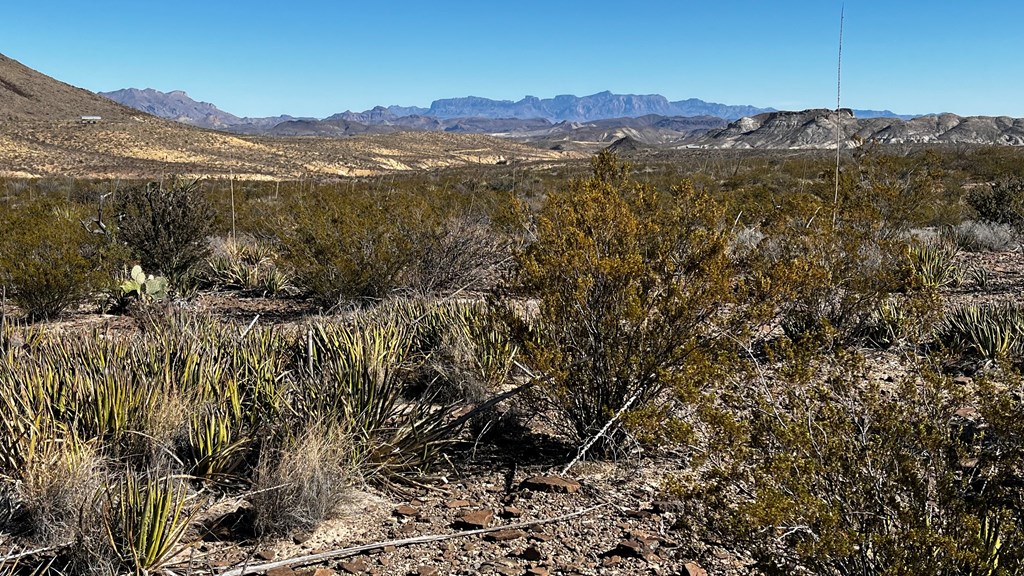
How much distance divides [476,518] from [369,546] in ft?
2.04

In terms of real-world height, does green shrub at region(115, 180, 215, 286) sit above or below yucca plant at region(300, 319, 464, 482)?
above

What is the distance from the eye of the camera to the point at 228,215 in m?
18.5

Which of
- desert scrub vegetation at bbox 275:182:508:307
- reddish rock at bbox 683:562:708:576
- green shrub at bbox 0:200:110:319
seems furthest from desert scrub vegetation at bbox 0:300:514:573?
green shrub at bbox 0:200:110:319

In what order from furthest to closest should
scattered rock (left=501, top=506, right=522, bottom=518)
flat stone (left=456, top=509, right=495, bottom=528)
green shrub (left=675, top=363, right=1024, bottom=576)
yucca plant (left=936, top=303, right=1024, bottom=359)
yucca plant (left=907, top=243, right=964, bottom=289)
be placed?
yucca plant (left=907, top=243, right=964, bottom=289) < yucca plant (left=936, top=303, right=1024, bottom=359) < scattered rock (left=501, top=506, right=522, bottom=518) < flat stone (left=456, top=509, right=495, bottom=528) < green shrub (left=675, top=363, right=1024, bottom=576)

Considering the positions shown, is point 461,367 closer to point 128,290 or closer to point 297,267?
point 297,267

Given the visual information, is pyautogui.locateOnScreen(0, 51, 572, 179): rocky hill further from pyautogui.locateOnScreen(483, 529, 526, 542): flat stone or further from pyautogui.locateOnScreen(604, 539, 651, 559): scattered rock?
pyautogui.locateOnScreen(604, 539, 651, 559): scattered rock

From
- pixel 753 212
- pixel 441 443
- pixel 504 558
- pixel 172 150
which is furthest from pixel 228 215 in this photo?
pixel 172 150

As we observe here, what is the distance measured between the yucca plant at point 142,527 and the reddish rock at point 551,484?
1.78m

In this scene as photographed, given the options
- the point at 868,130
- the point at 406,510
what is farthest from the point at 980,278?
the point at 868,130

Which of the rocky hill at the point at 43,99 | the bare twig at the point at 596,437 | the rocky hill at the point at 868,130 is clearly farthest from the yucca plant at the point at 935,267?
the rocky hill at the point at 868,130

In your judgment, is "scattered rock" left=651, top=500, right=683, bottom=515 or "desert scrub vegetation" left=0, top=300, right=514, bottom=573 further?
"scattered rock" left=651, top=500, right=683, bottom=515

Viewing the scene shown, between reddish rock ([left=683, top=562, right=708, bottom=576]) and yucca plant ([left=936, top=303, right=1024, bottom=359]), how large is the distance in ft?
12.3

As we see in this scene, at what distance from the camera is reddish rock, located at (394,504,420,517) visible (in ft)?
12.7

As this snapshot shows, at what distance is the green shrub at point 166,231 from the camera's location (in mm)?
10633
